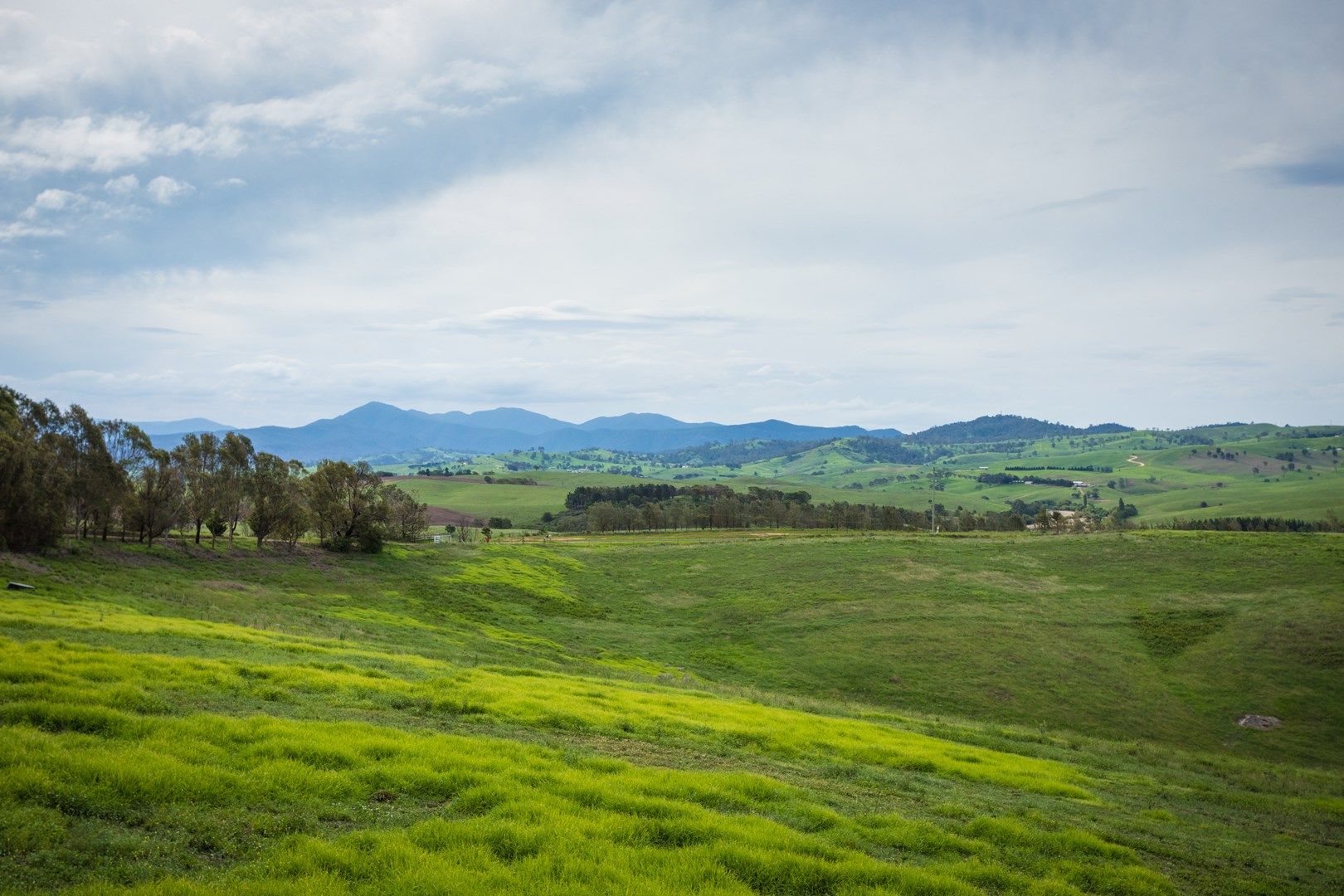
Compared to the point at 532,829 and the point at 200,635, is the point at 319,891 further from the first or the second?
the point at 200,635

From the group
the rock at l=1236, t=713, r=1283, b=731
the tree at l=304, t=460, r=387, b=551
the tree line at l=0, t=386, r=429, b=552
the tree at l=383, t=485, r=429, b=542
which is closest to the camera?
the tree line at l=0, t=386, r=429, b=552

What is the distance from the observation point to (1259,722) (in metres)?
47.5

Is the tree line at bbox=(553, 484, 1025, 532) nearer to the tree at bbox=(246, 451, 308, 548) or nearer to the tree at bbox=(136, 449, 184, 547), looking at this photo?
the tree at bbox=(246, 451, 308, 548)

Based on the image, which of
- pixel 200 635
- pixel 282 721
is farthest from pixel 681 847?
pixel 200 635

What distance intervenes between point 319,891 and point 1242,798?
30.7 m

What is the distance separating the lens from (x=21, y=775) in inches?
371

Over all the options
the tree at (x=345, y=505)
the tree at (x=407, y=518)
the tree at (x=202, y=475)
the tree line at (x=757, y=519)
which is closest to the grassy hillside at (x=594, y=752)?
the tree at (x=202, y=475)

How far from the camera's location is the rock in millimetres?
46906

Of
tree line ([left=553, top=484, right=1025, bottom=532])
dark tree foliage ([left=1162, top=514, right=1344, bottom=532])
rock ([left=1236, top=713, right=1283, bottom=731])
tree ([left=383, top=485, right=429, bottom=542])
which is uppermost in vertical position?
tree ([left=383, top=485, right=429, bottom=542])

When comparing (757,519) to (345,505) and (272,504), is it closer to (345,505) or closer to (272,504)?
(345,505)

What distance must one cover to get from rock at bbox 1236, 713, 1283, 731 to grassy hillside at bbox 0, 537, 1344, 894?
3.33ft

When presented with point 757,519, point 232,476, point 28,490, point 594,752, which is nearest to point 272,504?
point 232,476

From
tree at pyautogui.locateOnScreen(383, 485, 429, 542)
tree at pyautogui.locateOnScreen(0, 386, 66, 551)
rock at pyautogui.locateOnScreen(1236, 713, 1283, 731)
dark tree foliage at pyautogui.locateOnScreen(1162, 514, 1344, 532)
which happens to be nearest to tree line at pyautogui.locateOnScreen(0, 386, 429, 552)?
tree at pyautogui.locateOnScreen(0, 386, 66, 551)

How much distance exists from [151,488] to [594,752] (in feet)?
181
